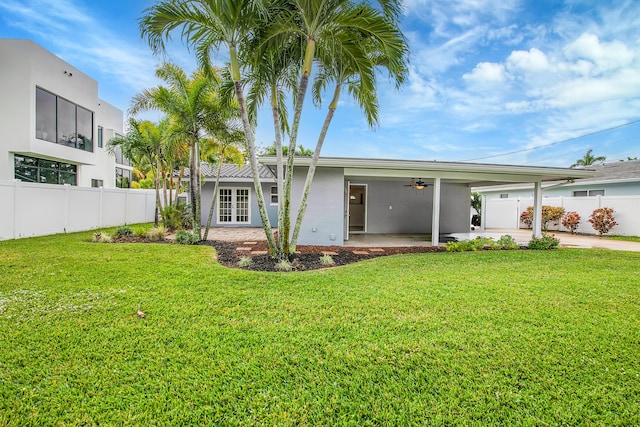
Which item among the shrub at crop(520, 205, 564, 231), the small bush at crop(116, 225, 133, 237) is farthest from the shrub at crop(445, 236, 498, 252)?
the small bush at crop(116, 225, 133, 237)

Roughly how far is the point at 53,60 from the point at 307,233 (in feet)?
45.8

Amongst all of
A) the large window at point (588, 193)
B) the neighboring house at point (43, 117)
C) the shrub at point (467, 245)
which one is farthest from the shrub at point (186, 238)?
the large window at point (588, 193)

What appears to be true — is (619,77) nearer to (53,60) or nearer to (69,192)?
(69,192)

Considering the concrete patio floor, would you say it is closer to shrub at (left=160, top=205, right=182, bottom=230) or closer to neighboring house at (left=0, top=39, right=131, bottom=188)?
shrub at (left=160, top=205, right=182, bottom=230)

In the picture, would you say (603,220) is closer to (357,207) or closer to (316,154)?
(357,207)

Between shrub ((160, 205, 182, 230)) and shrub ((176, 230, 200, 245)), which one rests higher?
shrub ((160, 205, 182, 230))

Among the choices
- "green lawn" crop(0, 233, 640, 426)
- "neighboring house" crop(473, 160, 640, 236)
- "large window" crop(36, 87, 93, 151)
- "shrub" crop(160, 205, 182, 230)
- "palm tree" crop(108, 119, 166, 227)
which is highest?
"large window" crop(36, 87, 93, 151)

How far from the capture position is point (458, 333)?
3.50m

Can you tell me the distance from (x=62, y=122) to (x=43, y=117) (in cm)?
110

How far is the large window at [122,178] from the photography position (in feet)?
76.7

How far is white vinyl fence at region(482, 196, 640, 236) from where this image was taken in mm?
14039

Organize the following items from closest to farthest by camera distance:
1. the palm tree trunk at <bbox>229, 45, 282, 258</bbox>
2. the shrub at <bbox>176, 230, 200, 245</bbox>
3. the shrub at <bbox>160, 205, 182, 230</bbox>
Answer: the palm tree trunk at <bbox>229, 45, 282, 258</bbox> → the shrub at <bbox>176, 230, 200, 245</bbox> → the shrub at <bbox>160, 205, 182, 230</bbox>

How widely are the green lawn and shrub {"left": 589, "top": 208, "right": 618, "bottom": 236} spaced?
11.7 metres

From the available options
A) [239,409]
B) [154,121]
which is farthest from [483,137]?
[239,409]
